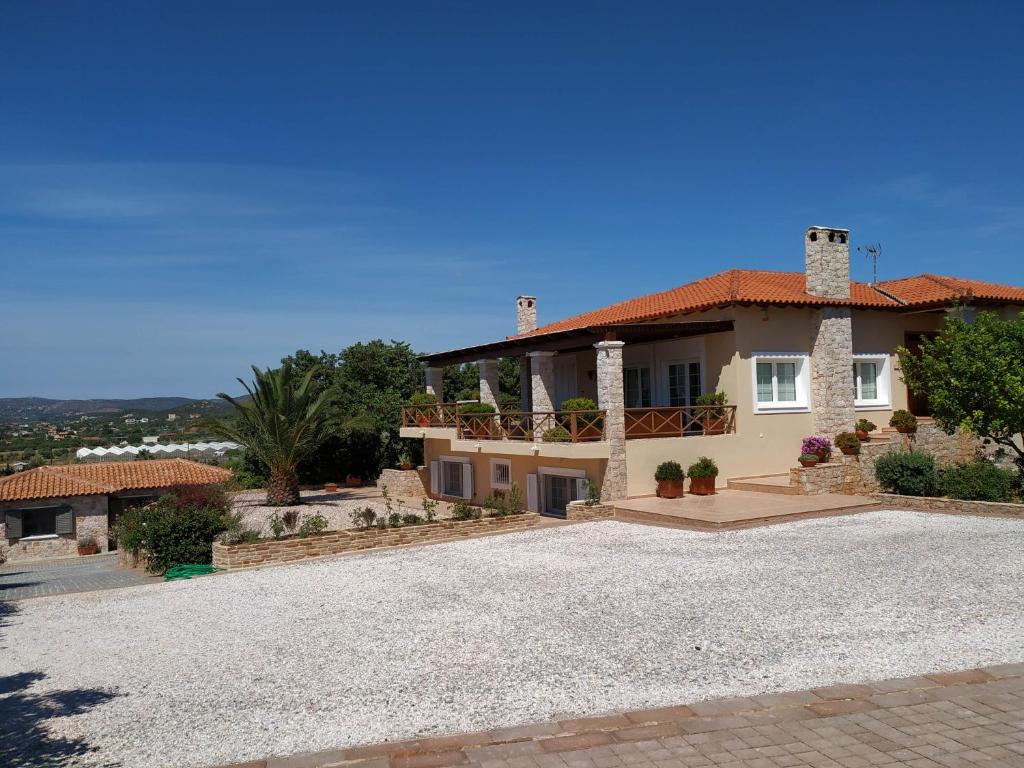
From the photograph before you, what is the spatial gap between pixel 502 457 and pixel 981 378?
43.5ft

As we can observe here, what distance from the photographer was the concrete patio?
54.2ft

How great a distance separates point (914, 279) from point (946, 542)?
15.7 metres

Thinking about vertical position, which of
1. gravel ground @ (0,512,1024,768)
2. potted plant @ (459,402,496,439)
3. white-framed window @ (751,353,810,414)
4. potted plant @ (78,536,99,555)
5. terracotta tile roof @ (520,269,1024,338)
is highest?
terracotta tile roof @ (520,269,1024,338)

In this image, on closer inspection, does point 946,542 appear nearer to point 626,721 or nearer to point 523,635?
point 523,635

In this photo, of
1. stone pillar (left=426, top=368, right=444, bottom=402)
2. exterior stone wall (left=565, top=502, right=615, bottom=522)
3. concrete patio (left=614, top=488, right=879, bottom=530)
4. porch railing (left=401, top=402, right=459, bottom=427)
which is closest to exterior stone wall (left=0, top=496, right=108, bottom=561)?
porch railing (left=401, top=402, right=459, bottom=427)

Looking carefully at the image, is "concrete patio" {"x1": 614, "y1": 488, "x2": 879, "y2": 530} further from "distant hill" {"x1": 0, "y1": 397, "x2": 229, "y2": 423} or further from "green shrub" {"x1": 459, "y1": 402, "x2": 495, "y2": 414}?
"distant hill" {"x1": 0, "y1": 397, "x2": 229, "y2": 423}

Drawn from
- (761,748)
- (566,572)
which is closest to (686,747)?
(761,748)

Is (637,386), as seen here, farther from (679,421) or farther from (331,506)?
(331,506)

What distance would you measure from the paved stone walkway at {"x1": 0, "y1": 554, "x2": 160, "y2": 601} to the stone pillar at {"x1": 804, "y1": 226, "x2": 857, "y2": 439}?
1804 cm

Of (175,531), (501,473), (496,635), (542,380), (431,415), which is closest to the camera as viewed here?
(496,635)

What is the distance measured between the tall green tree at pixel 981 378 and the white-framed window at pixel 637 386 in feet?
25.7

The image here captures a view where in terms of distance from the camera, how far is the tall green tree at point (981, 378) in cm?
1806

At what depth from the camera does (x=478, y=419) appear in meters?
Answer: 24.2

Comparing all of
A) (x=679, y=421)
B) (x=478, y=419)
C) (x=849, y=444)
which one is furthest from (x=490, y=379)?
(x=849, y=444)
